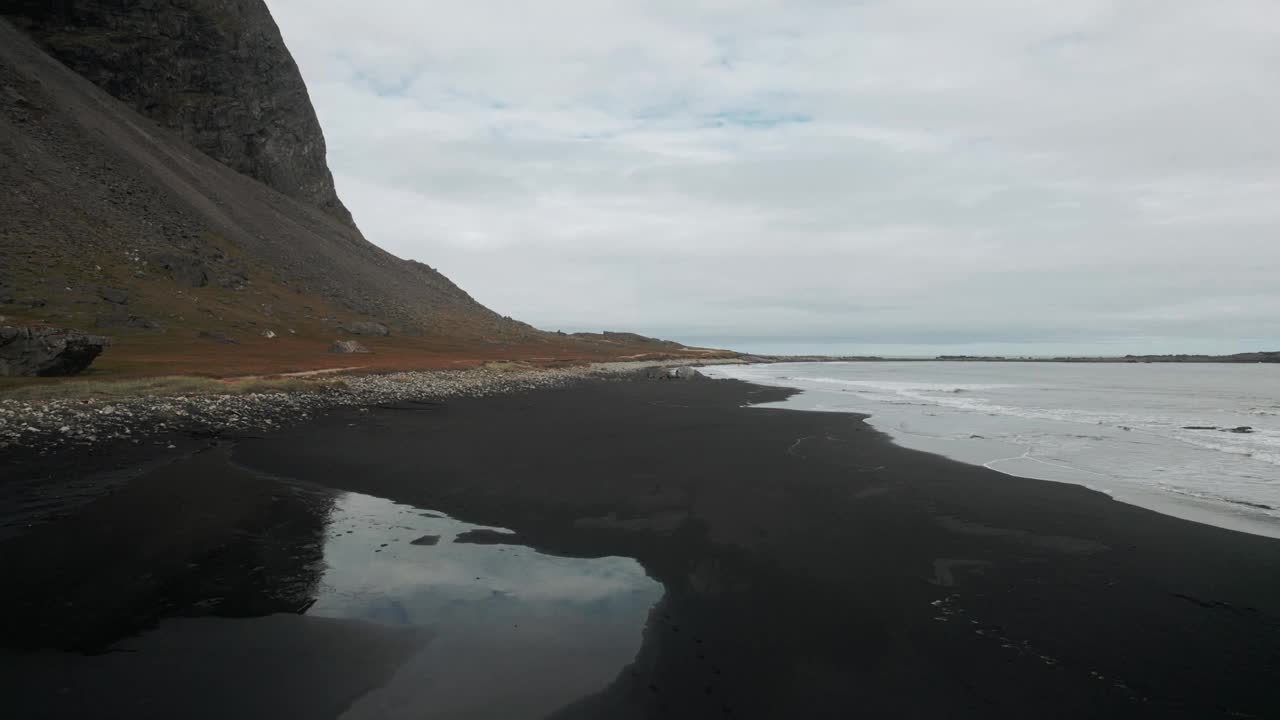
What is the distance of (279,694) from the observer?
185 inches

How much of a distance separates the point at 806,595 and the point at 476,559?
4.56 m

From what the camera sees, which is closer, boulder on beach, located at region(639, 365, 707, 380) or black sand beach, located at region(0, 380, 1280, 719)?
black sand beach, located at region(0, 380, 1280, 719)

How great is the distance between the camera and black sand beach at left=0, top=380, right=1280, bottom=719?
192 inches

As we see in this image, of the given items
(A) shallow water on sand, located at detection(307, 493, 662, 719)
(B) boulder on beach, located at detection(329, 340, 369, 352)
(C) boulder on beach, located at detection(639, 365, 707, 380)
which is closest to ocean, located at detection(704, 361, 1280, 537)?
(A) shallow water on sand, located at detection(307, 493, 662, 719)

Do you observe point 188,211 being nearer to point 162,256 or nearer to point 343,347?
point 162,256

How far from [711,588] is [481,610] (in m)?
2.84

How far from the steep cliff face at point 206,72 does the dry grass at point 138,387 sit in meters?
109

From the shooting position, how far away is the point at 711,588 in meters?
7.29

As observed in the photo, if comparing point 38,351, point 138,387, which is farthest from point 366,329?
point 138,387

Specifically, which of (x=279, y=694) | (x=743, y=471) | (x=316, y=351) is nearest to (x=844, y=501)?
(x=743, y=471)

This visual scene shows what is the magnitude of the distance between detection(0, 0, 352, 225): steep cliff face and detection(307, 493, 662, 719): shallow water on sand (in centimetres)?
13038

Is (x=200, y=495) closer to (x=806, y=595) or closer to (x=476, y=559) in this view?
(x=476, y=559)

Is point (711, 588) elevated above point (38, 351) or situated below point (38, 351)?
below

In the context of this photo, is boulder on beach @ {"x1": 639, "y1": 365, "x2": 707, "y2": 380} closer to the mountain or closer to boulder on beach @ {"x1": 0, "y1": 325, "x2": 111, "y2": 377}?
the mountain
